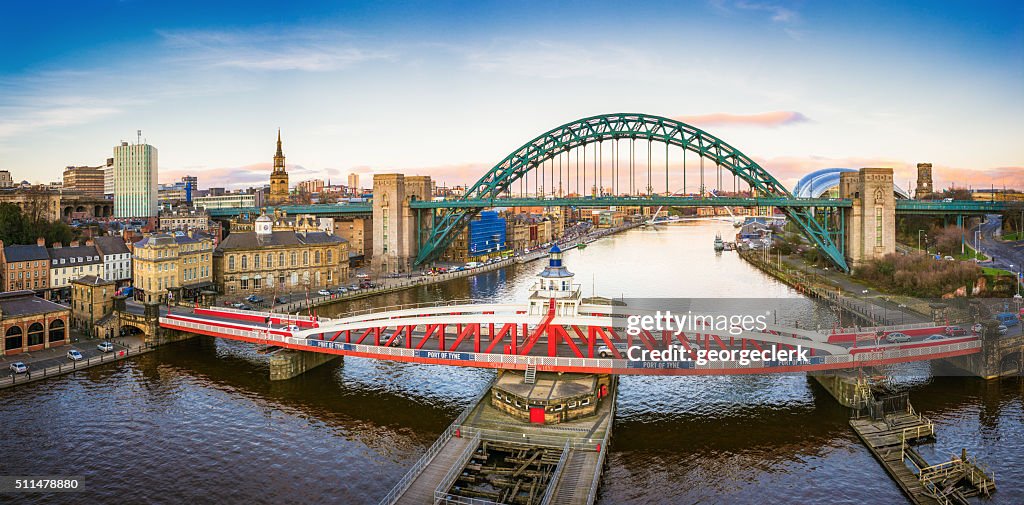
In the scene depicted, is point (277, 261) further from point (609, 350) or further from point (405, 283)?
point (609, 350)

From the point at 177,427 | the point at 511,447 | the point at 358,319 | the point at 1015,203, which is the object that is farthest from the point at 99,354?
the point at 1015,203

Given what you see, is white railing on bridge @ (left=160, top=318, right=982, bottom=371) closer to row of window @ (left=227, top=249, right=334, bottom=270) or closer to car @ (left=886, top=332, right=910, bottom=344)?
car @ (left=886, top=332, right=910, bottom=344)

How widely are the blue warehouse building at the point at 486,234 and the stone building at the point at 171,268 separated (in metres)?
42.7

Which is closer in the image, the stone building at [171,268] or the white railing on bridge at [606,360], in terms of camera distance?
the white railing on bridge at [606,360]

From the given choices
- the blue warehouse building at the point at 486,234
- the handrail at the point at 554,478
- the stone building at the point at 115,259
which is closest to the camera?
the handrail at the point at 554,478

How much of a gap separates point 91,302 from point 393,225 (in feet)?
126

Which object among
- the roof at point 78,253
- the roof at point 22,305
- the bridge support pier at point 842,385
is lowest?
the bridge support pier at point 842,385

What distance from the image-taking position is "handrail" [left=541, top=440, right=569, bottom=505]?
20.5m

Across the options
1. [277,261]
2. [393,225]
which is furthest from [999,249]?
[277,261]

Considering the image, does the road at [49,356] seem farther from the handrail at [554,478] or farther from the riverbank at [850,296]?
the riverbank at [850,296]

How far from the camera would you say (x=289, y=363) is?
35.4 metres

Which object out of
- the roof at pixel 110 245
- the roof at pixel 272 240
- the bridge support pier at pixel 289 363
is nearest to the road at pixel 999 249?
the bridge support pier at pixel 289 363

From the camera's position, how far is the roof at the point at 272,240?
194 feet

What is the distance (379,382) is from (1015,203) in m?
68.0
